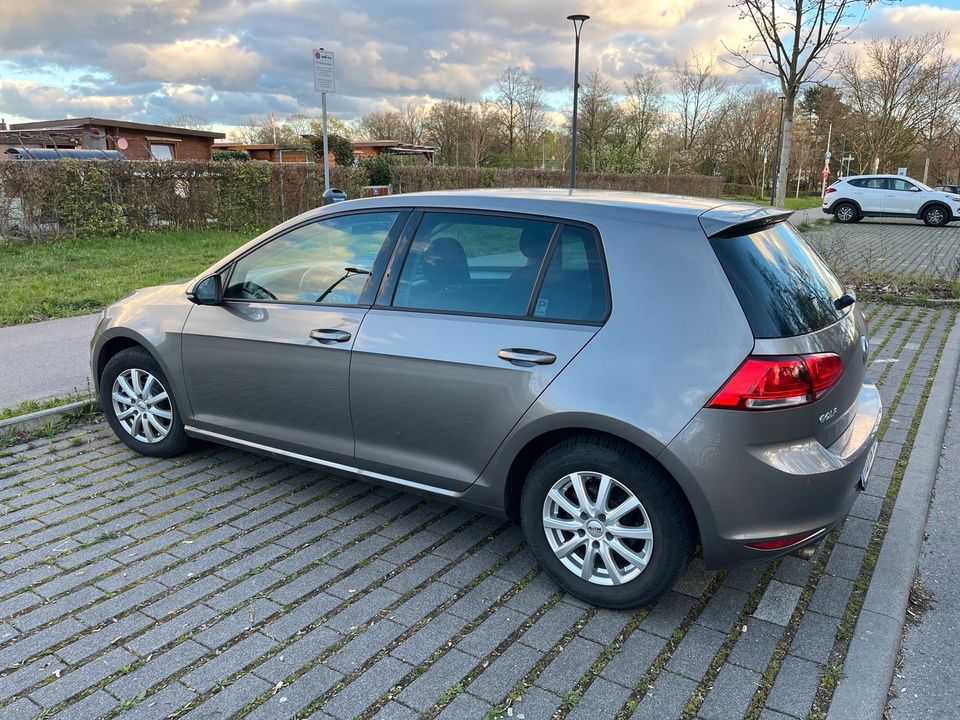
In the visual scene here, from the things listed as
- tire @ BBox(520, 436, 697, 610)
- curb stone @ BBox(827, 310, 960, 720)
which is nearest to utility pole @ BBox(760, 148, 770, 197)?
curb stone @ BBox(827, 310, 960, 720)

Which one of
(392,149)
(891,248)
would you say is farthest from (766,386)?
(392,149)

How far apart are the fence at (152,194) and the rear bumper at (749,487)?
42.7 feet

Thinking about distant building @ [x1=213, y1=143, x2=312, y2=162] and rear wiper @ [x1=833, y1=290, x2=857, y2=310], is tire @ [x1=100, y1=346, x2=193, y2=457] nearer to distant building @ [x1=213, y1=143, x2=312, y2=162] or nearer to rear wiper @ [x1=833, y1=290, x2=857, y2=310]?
rear wiper @ [x1=833, y1=290, x2=857, y2=310]

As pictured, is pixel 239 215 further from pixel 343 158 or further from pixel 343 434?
pixel 343 158

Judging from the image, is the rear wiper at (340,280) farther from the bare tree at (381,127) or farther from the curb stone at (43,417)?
the bare tree at (381,127)

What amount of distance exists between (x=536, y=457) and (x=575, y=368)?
1.56 ft

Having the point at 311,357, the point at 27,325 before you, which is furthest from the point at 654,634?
the point at 27,325

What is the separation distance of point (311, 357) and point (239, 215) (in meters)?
13.6

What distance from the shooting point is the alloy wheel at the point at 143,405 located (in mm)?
4395

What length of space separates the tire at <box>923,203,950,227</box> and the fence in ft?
53.2

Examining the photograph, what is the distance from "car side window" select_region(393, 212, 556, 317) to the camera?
10.3 feet

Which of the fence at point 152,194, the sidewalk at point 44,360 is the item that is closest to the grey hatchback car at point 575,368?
the sidewalk at point 44,360

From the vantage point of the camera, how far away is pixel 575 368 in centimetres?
287


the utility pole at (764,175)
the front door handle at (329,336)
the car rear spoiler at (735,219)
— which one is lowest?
the front door handle at (329,336)
